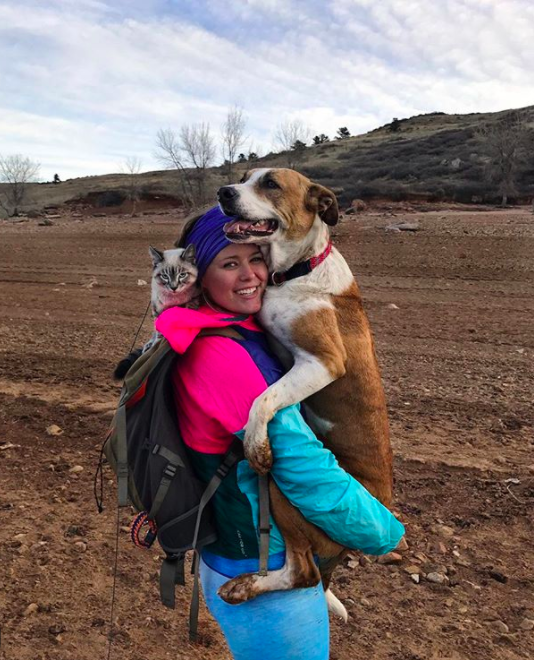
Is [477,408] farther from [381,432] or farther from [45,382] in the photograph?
[45,382]

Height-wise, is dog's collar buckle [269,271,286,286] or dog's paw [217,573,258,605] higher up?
dog's collar buckle [269,271,286,286]

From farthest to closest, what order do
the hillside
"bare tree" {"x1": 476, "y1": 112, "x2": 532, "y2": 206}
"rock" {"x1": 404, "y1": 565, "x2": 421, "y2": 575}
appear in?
the hillside → "bare tree" {"x1": 476, "y1": 112, "x2": 532, "y2": 206} → "rock" {"x1": 404, "y1": 565, "x2": 421, "y2": 575}

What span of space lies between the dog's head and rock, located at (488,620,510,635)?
7.98 ft

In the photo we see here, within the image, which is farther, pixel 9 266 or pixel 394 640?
pixel 9 266

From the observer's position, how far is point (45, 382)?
23.4 feet

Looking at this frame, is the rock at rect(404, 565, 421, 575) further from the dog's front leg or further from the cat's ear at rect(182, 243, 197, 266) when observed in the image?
the cat's ear at rect(182, 243, 197, 266)

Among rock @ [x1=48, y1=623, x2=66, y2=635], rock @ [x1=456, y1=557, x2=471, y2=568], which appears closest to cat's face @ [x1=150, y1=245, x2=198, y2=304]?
rock @ [x1=48, y1=623, x2=66, y2=635]

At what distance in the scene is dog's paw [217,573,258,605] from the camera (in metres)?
1.84

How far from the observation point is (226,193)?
8.58 feet

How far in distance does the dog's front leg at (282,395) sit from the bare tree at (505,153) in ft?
102

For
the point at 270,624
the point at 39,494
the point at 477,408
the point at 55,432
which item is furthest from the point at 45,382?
Result: the point at 270,624

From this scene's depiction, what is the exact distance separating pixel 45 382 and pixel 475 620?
5402 mm

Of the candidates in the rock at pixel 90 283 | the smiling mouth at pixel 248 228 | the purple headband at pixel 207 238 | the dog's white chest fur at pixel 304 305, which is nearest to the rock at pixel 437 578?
the dog's white chest fur at pixel 304 305

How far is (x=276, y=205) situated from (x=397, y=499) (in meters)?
2.85
